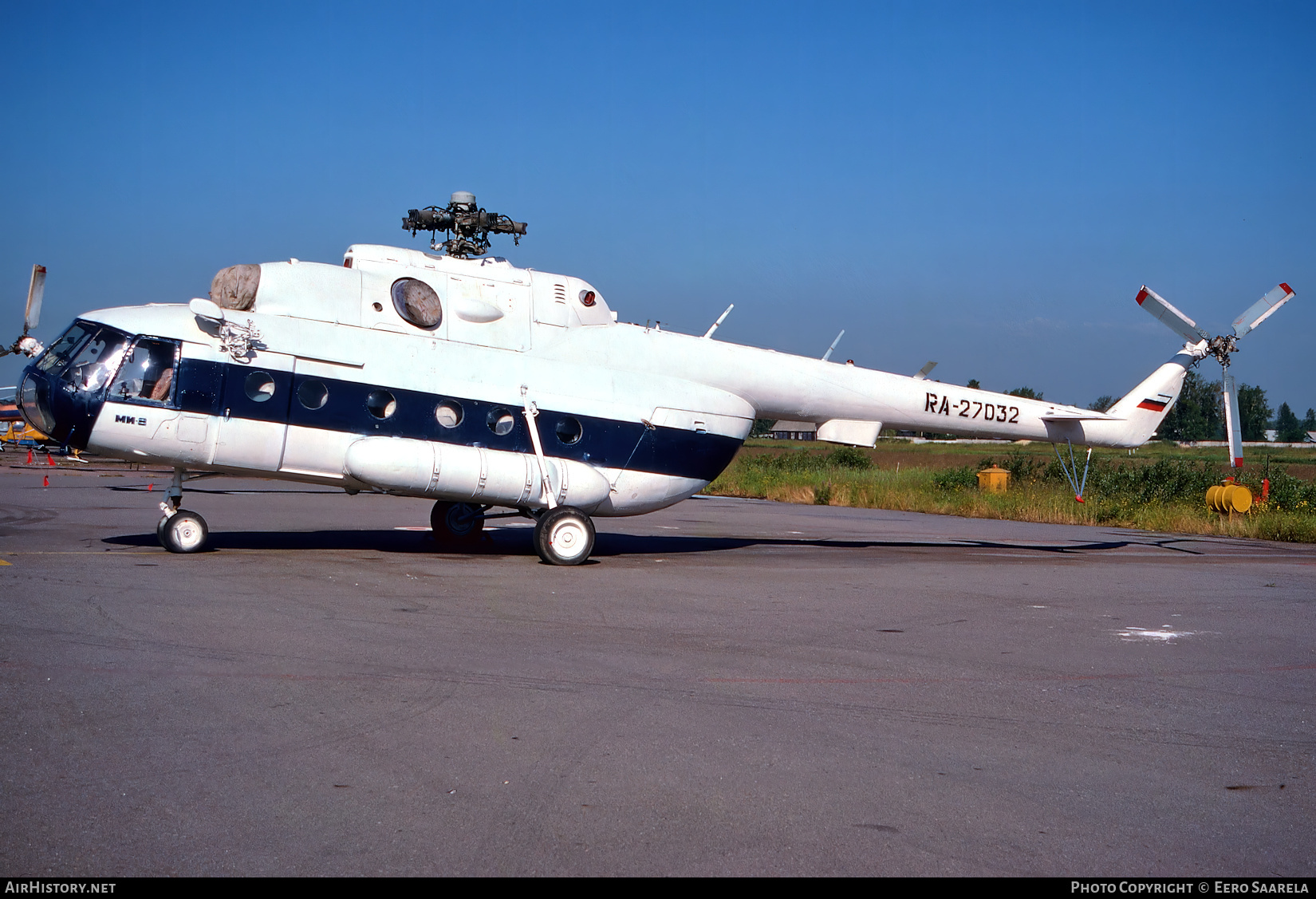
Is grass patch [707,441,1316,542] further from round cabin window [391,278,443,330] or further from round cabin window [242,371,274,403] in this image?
round cabin window [242,371,274,403]

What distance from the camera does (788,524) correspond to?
23.7m

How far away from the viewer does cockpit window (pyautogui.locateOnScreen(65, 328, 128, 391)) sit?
12.8 meters

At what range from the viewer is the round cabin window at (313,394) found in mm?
13570

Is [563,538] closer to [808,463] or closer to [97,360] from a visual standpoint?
[97,360]

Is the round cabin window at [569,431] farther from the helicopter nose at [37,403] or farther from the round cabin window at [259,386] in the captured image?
the helicopter nose at [37,403]

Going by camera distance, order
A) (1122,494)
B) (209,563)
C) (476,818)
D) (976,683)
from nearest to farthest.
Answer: (476,818)
(976,683)
(209,563)
(1122,494)

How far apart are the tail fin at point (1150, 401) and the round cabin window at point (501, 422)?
1189 centimetres

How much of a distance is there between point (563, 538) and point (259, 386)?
4.49m

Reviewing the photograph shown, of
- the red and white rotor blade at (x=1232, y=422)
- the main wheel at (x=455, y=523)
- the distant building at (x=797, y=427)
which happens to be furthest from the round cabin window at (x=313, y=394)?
the red and white rotor blade at (x=1232, y=422)

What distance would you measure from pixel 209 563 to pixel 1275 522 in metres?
21.8

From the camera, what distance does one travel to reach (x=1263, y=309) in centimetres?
Answer: 1928

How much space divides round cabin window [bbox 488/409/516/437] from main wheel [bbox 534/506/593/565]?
4.39 ft
